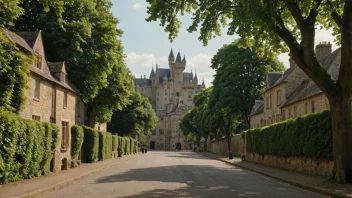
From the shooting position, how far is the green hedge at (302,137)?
72.5ft

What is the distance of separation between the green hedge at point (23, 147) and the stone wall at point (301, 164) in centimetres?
1501

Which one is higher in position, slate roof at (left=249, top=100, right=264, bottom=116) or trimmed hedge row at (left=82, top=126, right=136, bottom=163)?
slate roof at (left=249, top=100, right=264, bottom=116)

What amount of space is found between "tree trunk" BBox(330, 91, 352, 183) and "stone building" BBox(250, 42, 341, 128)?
519 inches

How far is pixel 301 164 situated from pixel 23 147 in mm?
16255

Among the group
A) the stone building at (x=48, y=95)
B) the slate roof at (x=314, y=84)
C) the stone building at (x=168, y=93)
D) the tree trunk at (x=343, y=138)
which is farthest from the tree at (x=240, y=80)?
the stone building at (x=168, y=93)

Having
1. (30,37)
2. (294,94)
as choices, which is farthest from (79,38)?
(294,94)

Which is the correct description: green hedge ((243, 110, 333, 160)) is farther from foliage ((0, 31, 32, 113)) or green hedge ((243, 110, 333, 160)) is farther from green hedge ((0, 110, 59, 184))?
foliage ((0, 31, 32, 113))

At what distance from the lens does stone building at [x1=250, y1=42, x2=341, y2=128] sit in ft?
109

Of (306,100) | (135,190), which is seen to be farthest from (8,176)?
(306,100)

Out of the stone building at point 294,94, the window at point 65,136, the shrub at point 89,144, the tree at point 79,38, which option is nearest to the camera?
the window at point 65,136

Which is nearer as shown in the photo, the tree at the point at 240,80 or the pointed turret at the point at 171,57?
the tree at the point at 240,80

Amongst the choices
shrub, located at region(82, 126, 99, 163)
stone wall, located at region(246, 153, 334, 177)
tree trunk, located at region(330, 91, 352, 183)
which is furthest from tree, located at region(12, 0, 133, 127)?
tree trunk, located at region(330, 91, 352, 183)

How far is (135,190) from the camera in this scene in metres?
15.7

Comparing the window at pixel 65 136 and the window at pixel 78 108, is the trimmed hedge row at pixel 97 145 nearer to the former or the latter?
the window at pixel 78 108
